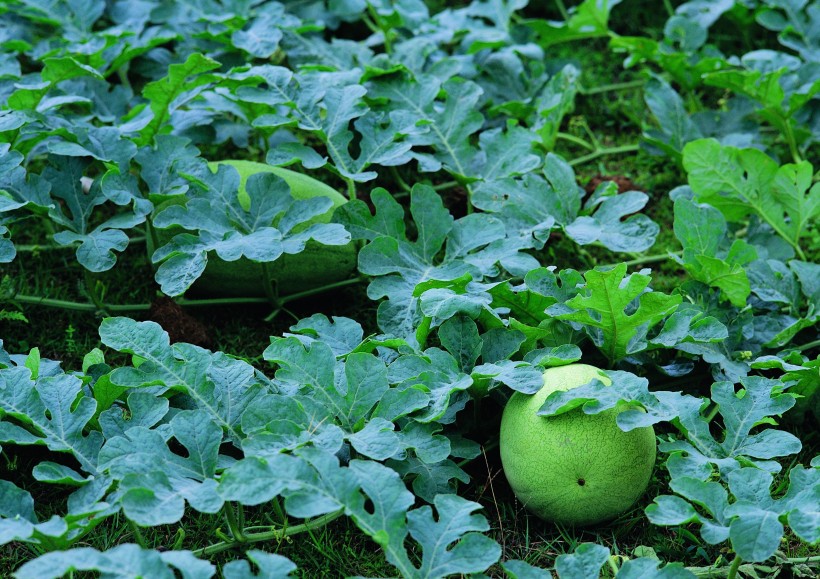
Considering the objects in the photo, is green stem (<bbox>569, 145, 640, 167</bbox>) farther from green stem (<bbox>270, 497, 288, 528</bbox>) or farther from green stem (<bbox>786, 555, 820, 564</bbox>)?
green stem (<bbox>270, 497, 288, 528</bbox>)

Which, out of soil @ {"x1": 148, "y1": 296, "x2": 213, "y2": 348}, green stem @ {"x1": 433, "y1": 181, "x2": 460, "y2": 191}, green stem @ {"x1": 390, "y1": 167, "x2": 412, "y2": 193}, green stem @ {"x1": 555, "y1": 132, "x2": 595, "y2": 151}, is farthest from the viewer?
green stem @ {"x1": 555, "y1": 132, "x2": 595, "y2": 151}

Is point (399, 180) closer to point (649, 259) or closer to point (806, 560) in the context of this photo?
point (649, 259)

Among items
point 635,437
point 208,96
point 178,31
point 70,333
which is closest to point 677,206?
point 635,437

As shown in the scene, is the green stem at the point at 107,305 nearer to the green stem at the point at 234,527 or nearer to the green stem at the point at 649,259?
the green stem at the point at 234,527

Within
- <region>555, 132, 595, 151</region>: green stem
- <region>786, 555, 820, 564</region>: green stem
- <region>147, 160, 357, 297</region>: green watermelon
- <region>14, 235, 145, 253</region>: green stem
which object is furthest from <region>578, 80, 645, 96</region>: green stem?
<region>786, 555, 820, 564</region>: green stem

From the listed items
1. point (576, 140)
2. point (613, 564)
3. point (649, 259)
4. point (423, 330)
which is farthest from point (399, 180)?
point (613, 564)

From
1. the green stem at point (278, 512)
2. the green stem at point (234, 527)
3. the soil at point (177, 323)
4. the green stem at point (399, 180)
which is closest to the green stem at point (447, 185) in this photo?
the green stem at point (399, 180)

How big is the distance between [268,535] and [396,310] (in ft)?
2.47

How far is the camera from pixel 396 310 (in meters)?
2.60

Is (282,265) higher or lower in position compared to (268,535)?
higher

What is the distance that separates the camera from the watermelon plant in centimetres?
203

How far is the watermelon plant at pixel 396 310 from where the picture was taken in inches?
80.0

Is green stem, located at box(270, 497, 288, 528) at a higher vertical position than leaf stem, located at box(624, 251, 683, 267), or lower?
lower

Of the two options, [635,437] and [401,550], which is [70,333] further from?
[635,437]
